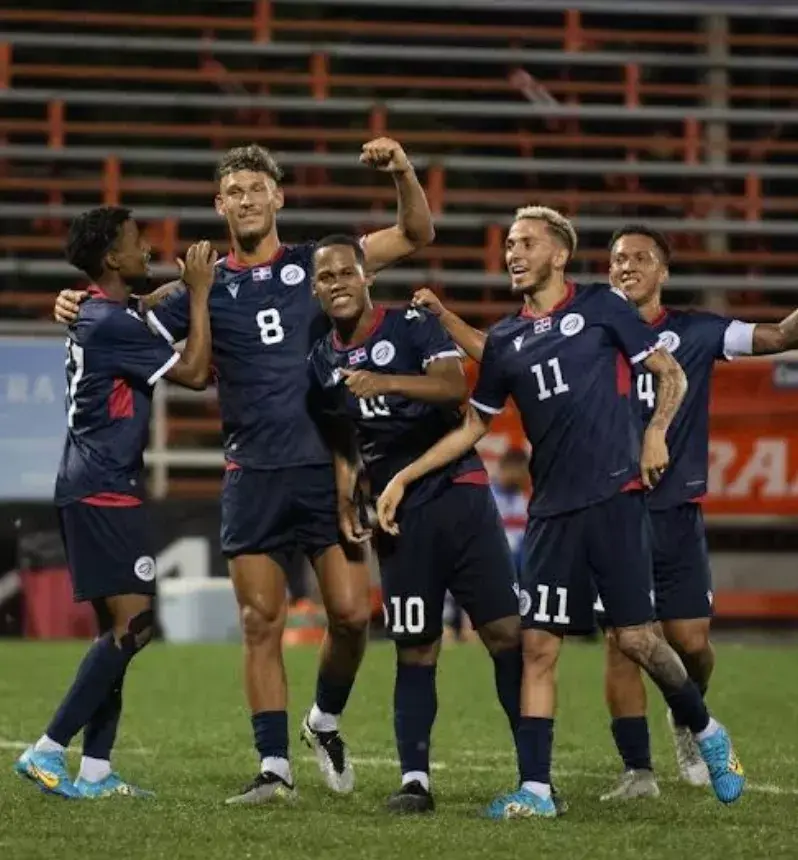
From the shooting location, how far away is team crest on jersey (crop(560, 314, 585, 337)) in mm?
6641

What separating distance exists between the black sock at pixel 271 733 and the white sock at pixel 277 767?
0.02 meters

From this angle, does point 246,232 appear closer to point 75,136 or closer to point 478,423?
point 478,423

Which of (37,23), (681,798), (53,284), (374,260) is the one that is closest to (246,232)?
(374,260)

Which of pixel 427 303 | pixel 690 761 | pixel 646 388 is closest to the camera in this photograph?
pixel 427 303

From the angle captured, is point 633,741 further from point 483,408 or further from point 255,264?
point 255,264

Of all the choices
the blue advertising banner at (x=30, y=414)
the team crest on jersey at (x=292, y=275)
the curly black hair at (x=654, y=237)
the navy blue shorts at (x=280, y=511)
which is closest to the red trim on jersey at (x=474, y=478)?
the navy blue shorts at (x=280, y=511)

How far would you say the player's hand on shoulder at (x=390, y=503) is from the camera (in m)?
6.68

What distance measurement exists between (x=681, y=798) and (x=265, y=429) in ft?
6.10

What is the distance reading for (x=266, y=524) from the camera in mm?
7070

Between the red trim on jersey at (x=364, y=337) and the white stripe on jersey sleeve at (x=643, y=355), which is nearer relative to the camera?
the white stripe on jersey sleeve at (x=643, y=355)

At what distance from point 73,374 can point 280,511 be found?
2.77 feet

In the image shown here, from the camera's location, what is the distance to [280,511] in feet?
23.2

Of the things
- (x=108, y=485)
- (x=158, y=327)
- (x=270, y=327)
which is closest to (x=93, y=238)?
(x=158, y=327)

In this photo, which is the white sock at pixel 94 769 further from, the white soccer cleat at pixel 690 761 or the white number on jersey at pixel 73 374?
the white soccer cleat at pixel 690 761
